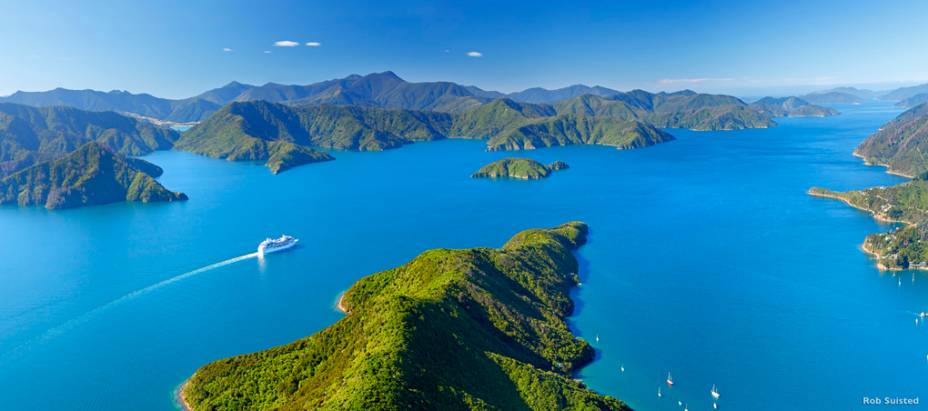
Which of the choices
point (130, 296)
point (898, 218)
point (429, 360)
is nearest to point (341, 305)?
point (429, 360)

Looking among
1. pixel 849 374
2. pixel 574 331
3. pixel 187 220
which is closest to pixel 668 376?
pixel 574 331

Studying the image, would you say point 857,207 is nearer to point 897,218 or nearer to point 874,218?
point 874,218

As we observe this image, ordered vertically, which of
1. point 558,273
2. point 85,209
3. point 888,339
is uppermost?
point 85,209

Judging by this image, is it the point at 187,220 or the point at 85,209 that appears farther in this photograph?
the point at 85,209

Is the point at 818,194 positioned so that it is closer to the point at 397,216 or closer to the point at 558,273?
the point at 558,273

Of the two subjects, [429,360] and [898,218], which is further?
[898,218]

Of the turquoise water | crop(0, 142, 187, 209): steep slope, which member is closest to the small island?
the turquoise water

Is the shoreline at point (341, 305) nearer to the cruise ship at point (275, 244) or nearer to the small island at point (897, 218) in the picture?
the cruise ship at point (275, 244)
